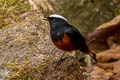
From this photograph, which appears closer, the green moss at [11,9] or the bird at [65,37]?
the bird at [65,37]

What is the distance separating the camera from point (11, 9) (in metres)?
5.37

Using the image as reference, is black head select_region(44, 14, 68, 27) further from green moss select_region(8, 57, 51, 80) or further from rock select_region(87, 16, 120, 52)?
rock select_region(87, 16, 120, 52)

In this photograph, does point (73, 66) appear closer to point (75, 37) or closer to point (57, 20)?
point (75, 37)

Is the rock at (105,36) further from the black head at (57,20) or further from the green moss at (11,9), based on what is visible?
the black head at (57,20)

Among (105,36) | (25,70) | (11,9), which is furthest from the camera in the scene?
(105,36)

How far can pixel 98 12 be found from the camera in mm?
9969

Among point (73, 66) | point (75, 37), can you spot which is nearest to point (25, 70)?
point (73, 66)

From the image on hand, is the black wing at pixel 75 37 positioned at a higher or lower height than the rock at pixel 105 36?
higher

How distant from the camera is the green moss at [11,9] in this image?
513 centimetres

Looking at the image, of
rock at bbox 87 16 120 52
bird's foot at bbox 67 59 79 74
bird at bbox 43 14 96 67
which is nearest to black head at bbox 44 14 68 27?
bird at bbox 43 14 96 67

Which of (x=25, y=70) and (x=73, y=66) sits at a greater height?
(x=25, y=70)

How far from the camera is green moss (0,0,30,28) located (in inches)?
202

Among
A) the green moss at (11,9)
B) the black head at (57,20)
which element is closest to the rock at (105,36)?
the green moss at (11,9)

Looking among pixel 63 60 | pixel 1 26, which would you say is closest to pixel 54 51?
pixel 63 60
